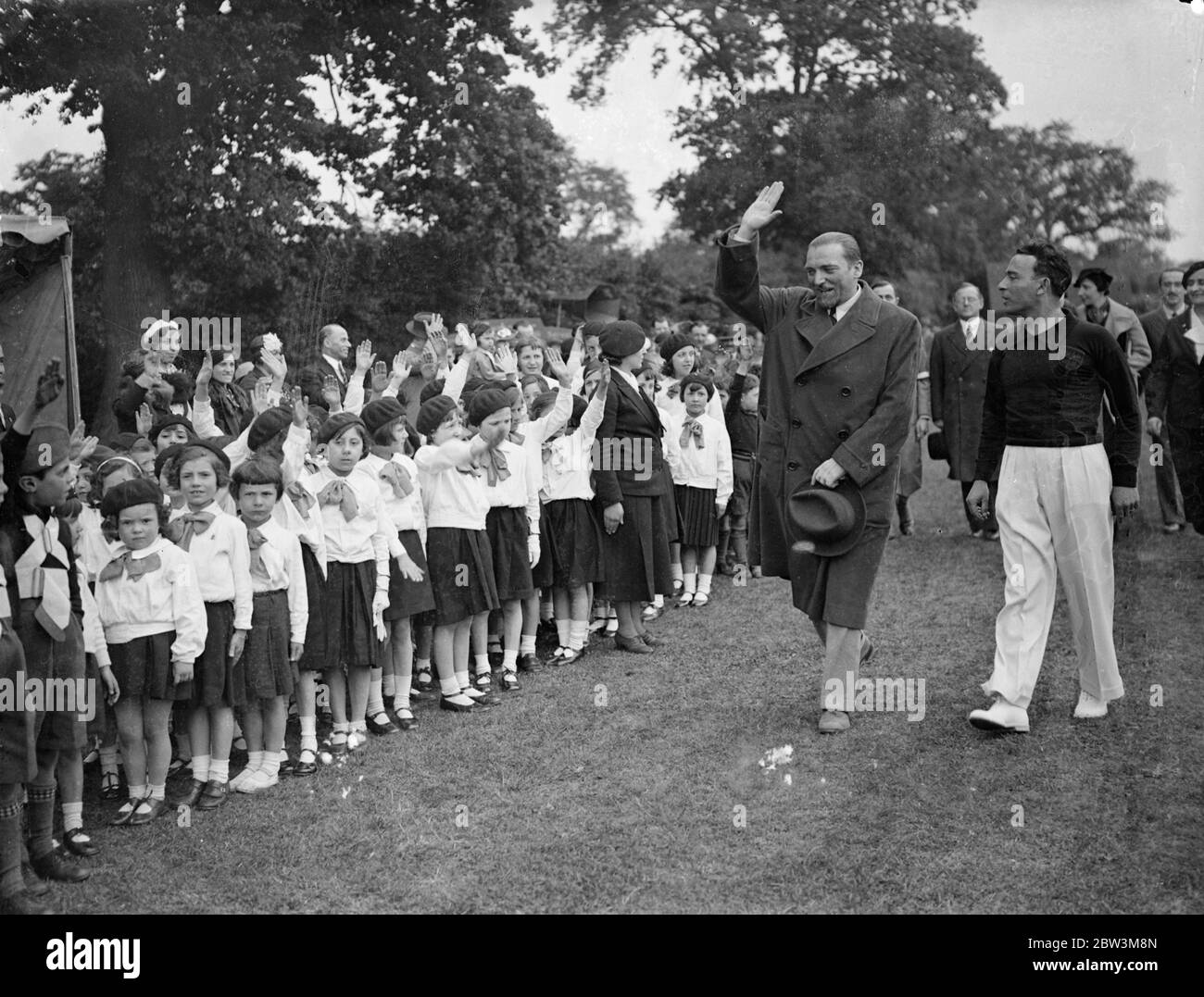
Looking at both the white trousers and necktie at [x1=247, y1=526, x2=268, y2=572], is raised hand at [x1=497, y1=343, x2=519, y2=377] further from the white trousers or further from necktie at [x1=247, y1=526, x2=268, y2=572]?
the white trousers

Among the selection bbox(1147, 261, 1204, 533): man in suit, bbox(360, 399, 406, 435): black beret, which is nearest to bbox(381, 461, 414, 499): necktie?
bbox(360, 399, 406, 435): black beret

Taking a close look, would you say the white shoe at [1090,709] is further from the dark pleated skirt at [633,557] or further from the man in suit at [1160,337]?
the man in suit at [1160,337]

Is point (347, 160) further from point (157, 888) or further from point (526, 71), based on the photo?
point (157, 888)

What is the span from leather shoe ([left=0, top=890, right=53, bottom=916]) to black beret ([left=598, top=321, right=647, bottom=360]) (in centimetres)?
469

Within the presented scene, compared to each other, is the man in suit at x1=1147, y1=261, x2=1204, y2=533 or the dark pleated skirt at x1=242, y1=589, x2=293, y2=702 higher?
the man in suit at x1=1147, y1=261, x2=1204, y2=533

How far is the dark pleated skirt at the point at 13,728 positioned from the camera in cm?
434

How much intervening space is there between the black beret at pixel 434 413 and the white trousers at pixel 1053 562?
3055 millimetres

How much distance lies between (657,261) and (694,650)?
701 inches

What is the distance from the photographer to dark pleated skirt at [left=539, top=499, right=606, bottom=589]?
789cm

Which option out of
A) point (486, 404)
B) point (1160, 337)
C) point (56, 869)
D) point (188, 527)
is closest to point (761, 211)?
point (486, 404)

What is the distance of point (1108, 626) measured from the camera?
19.5 ft

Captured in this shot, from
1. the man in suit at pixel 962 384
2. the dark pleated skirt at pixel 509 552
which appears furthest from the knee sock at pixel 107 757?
the man in suit at pixel 962 384
